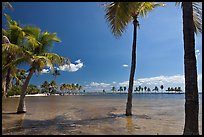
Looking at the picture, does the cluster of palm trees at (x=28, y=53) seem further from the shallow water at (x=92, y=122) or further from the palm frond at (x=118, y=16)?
the palm frond at (x=118, y=16)

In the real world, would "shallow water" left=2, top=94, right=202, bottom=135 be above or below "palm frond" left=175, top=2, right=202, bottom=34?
below

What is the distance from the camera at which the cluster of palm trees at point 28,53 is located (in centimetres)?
1543

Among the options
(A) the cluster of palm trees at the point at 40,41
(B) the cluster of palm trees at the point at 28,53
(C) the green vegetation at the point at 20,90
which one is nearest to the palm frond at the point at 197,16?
(A) the cluster of palm trees at the point at 40,41

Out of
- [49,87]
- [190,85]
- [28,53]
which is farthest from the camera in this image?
[49,87]

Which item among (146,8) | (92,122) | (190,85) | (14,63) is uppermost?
(146,8)

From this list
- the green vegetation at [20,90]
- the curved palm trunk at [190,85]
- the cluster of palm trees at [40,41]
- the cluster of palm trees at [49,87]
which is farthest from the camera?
the cluster of palm trees at [49,87]

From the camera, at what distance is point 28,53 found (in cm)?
1548

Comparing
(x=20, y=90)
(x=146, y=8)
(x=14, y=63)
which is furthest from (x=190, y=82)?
(x=20, y=90)

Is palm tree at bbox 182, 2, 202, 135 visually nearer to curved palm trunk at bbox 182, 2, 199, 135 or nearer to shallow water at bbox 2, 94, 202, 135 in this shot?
curved palm trunk at bbox 182, 2, 199, 135

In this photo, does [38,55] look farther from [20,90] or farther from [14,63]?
[20,90]

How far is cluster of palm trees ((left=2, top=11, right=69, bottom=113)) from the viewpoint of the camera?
15.4 m

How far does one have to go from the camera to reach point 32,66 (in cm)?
1641

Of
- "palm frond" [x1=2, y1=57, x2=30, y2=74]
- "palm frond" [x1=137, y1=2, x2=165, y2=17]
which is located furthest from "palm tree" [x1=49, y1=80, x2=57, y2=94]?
"palm frond" [x1=137, y1=2, x2=165, y2=17]

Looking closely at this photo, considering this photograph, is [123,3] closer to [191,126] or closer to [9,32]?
[191,126]
